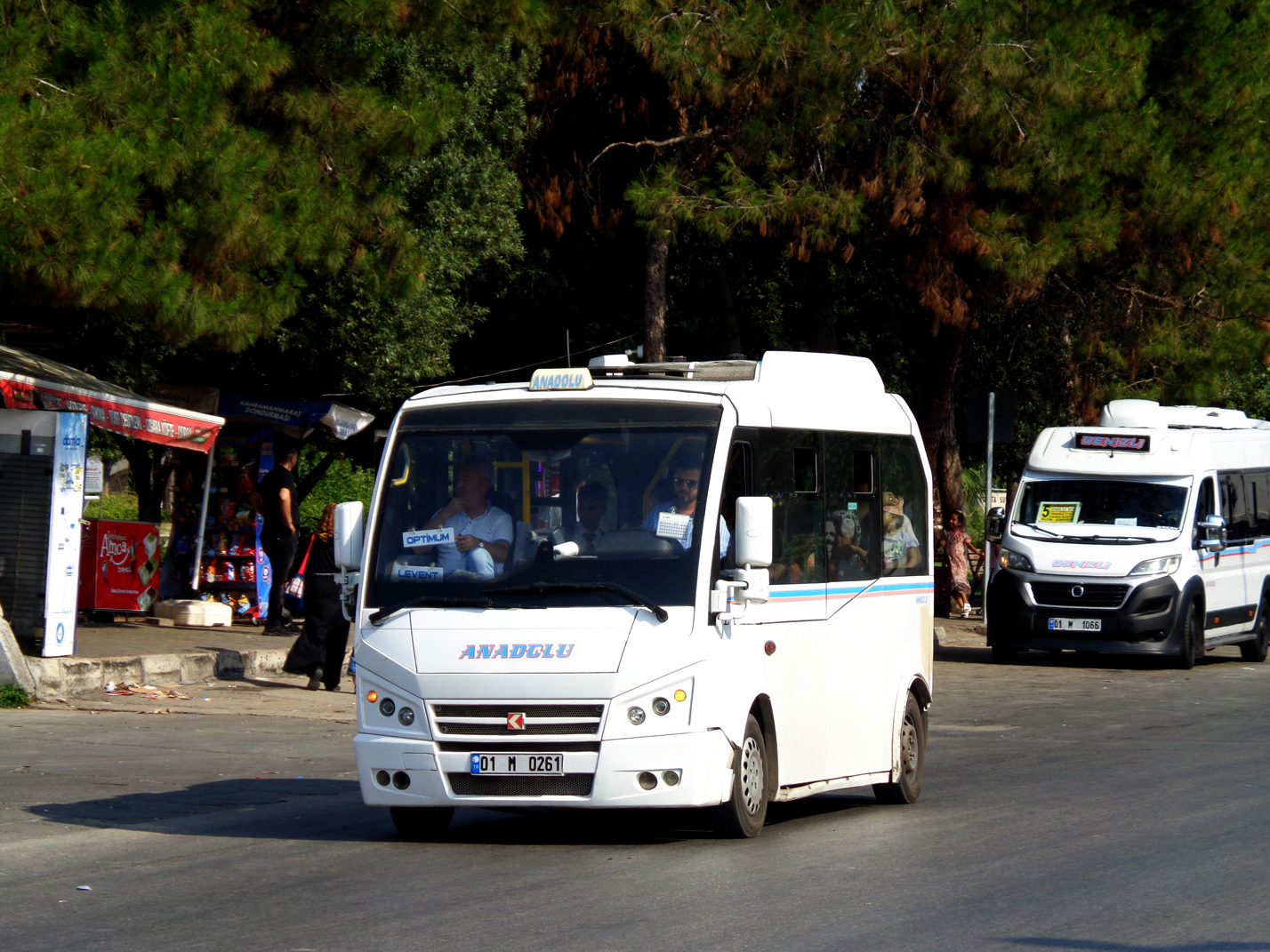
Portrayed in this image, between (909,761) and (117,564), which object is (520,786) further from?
(117,564)

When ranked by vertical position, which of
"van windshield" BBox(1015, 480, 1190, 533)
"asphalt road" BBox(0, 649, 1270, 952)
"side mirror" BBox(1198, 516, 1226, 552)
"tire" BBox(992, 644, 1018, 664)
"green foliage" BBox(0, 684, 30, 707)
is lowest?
"asphalt road" BBox(0, 649, 1270, 952)

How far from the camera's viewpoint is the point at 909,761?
35.4 feet

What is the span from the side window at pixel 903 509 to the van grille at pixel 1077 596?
31.9ft

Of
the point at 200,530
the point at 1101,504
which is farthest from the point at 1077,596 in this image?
the point at 200,530

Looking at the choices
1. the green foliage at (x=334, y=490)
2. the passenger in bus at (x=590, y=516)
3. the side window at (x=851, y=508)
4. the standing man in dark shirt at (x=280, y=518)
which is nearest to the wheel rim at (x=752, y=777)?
the passenger in bus at (x=590, y=516)

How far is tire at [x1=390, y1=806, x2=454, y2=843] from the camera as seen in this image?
29.8 ft

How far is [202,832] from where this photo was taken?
922 cm

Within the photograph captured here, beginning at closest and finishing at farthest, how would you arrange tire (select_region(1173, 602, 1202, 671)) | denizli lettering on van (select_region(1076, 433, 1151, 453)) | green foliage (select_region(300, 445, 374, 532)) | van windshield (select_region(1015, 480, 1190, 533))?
tire (select_region(1173, 602, 1202, 671)) < van windshield (select_region(1015, 480, 1190, 533)) < denizli lettering on van (select_region(1076, 433, 1151, 453)) < green foliage (select_region(300, 445, 374, 532))

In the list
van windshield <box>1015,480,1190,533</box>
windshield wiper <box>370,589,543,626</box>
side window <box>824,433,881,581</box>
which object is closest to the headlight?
van windshield <box>1015,480,1190,533</box>

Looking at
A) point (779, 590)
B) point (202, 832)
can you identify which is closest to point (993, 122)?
point (779, 590)

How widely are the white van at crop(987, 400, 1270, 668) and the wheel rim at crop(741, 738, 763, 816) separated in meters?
12.4

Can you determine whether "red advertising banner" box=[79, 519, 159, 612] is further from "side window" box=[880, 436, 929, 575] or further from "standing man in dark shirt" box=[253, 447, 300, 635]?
"side window" box=[880, 436, 929, 575]

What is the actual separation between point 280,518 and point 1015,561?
8.53m

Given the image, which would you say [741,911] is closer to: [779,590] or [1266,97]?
[779,590]
